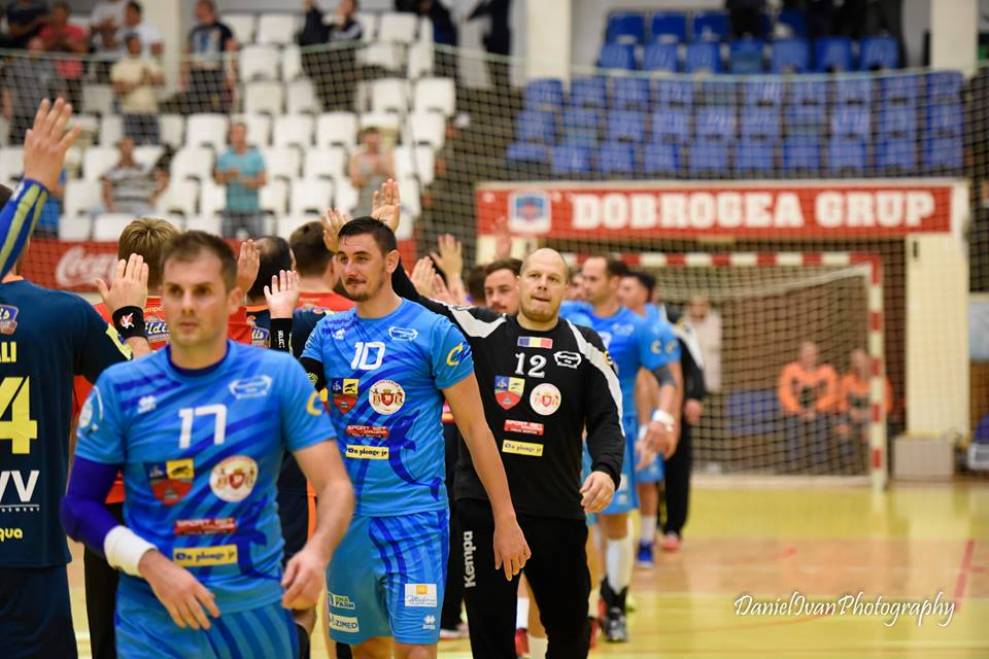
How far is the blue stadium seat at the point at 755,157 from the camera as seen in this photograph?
744 inches

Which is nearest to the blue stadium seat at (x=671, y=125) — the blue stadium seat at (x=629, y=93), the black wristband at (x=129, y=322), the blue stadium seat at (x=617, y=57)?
the blue stadium seat at (x=629, y=93)

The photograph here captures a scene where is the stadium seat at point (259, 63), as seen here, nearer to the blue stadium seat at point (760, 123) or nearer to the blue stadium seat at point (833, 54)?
the blue stadium seat at point (760, 123)

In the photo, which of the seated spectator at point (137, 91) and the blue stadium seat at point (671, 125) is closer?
the blue stadium seat at point (671, 125)

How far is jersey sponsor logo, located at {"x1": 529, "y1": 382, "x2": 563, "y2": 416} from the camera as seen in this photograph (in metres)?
6.82

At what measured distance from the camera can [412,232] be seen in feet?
59.0

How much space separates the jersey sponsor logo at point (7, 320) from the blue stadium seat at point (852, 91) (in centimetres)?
1653

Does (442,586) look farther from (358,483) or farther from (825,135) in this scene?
(825,135)

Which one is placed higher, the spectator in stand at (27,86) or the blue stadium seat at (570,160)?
the spectator in stand at (27,86)

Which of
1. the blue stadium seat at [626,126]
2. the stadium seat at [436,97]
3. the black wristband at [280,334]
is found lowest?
the black wristband at [280,334]

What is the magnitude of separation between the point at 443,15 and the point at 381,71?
1958mm

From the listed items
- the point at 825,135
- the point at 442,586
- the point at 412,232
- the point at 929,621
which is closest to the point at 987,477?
the point at 825,135

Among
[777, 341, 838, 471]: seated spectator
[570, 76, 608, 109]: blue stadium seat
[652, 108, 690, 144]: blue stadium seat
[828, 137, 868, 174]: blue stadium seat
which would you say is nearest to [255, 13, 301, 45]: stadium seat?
[570, 76, 608, 109]: blue stadium seat

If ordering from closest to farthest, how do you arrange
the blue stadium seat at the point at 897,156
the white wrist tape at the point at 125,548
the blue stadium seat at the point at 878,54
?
the white wrist tape at the point at 125,548 < the blue stadium seat at the point at 897,156 < the blue stadium seat at the point at 878,54

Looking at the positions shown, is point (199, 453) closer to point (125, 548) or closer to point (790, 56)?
point (125, 548)
